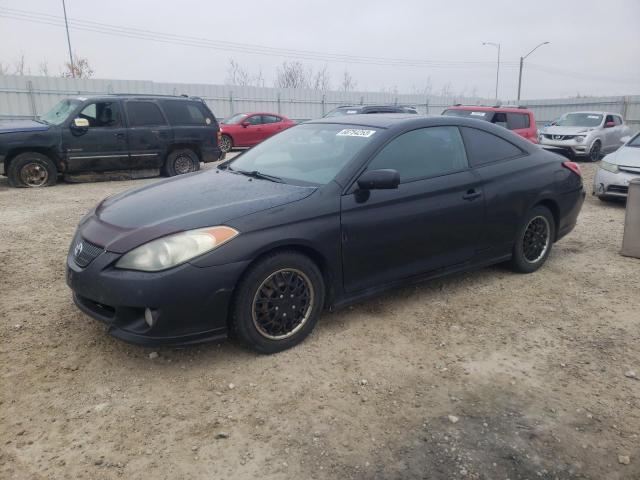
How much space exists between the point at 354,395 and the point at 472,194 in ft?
6.98

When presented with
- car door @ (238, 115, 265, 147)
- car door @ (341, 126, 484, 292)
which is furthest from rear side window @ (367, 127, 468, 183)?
car door @ (238, 115, 265, 147)

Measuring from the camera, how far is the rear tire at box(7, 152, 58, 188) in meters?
9.47

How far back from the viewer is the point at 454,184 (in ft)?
13.8

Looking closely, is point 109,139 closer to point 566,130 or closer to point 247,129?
point 247,129

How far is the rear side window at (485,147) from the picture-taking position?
448cm

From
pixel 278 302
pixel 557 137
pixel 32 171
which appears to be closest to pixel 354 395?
pixel 278 302

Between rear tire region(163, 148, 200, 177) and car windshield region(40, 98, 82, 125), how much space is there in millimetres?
2052

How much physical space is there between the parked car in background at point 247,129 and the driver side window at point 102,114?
6865mm

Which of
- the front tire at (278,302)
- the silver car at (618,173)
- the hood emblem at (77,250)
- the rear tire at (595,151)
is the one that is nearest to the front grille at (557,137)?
the rear tire at (595,151)

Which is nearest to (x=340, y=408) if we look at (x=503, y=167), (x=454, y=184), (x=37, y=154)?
(x=454, y=184)

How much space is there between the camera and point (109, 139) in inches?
400

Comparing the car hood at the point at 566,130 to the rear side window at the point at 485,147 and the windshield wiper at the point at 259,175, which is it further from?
the windshield wiper at the point at 259,175

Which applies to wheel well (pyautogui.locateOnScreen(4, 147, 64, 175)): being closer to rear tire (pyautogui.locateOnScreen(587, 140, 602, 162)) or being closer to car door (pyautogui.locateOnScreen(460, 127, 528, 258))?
car door (pyautogui.locateOnScreen(460, 127, 528, 258))

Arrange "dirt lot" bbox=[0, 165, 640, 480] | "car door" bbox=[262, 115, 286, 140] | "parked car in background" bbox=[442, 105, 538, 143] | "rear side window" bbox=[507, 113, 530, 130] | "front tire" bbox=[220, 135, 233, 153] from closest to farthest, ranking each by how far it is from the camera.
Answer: "dirt lot" bbox=[0, 165, 640, 480], "parked car in background" bbox=[442, 105, 538, 143], "rear side window" bbox=[507, 113, 530, 130], "front tire" bbox=[220, 135, 233, 153], "car door" bbox=[262, 115, 286, 140]
